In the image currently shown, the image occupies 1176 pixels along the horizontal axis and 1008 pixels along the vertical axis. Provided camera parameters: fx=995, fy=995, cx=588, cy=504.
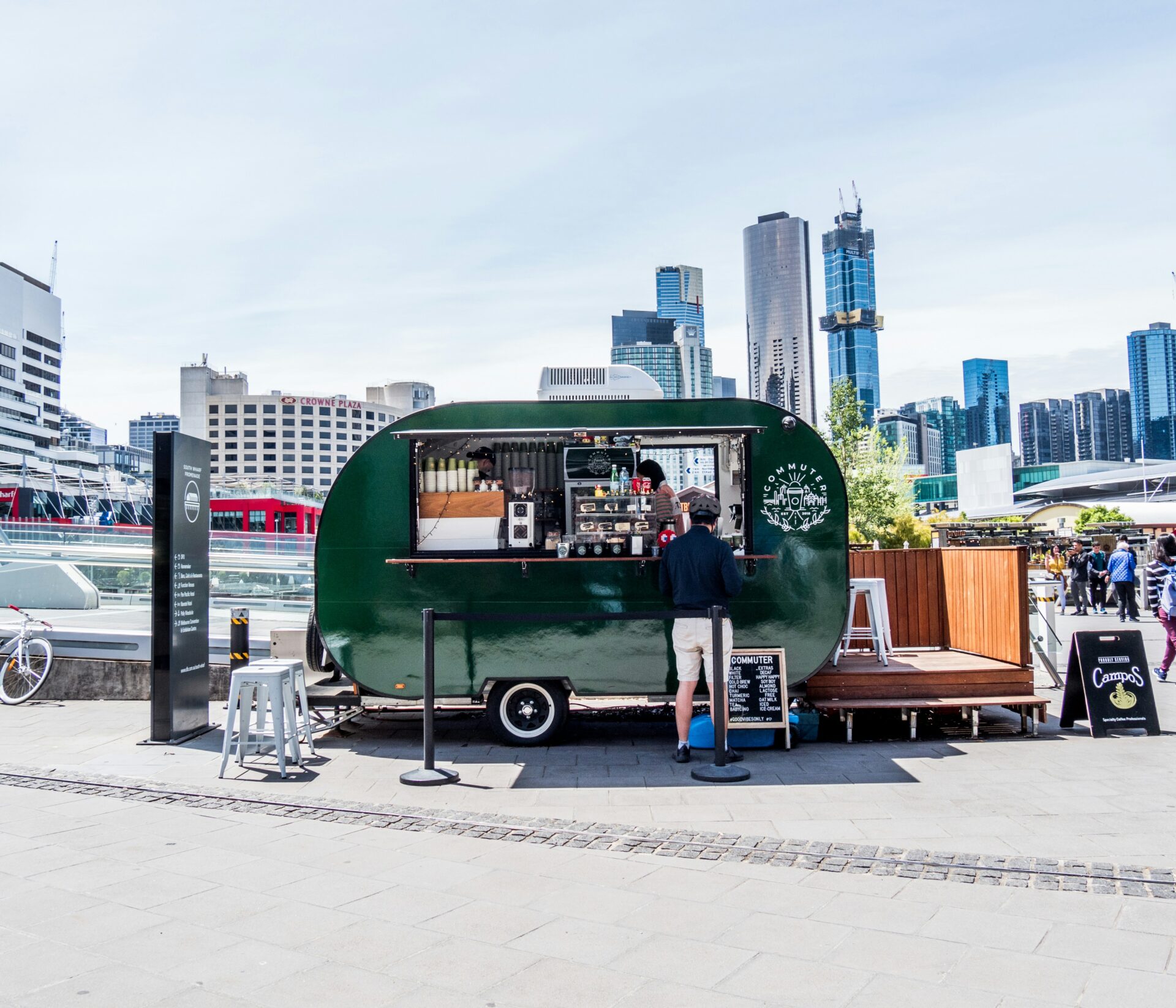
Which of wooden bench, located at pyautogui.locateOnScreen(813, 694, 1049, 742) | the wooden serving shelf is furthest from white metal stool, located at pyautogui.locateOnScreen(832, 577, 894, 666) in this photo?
the wooden serving shelf

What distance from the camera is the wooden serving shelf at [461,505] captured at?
28.1 feet

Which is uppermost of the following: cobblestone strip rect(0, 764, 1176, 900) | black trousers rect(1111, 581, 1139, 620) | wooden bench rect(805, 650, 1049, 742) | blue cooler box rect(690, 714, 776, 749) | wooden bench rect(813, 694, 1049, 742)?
black trousers rect(1111, 581, 1139, 620)

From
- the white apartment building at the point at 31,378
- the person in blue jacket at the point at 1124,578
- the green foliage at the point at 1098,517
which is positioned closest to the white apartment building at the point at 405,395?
the white apartment building at the point at 31,378

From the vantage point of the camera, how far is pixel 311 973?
3748 millimetres

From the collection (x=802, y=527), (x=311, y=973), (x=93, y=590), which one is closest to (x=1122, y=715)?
(x=802, y=527)

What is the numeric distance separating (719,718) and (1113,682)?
3716 mm

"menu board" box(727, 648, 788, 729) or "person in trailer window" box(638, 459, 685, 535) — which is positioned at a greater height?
"person in trailer window" box(638, 459, 685, 535)

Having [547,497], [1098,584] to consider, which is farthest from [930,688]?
[1098,584]

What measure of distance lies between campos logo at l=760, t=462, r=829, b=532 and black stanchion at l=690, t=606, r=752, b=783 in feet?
4.75

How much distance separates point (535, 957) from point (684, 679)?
154 inches

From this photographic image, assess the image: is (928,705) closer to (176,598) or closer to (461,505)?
(461,505)

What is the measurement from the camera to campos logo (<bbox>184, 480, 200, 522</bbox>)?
883 centimetres

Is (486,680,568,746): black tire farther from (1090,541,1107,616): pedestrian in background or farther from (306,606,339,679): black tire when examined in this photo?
(1090,541,1107,616): pedestrian in background

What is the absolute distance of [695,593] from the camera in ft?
25.0
